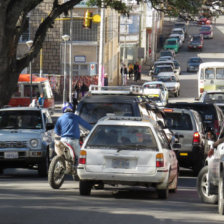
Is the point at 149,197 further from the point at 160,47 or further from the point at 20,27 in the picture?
the point at 160,47

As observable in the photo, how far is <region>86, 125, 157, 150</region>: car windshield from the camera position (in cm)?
1497

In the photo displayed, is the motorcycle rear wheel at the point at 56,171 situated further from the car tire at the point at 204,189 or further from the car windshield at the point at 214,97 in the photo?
the car windshield at the point at 214,97

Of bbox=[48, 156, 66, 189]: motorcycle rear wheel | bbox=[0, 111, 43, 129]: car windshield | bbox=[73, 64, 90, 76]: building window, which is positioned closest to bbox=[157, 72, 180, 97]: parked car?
bbox=[73, 64, 90, 76]: building window

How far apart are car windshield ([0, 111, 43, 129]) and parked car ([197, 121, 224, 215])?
260 inches

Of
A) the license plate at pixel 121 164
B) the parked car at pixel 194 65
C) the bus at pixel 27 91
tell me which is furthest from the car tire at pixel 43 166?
the parked car at pixel 194 65

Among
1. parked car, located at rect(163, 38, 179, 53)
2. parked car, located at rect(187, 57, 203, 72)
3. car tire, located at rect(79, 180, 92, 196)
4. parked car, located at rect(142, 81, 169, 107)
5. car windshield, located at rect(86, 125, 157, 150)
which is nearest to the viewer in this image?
car windshield, located at rect(86, 125, 157, 150)

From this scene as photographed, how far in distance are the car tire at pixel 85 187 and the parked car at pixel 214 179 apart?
76.9 inches

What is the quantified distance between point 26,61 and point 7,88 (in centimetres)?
107

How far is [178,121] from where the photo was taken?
2230cm

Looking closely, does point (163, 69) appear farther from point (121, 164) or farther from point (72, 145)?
point (121, 164)

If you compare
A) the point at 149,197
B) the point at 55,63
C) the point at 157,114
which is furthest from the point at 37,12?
the point at 149,197

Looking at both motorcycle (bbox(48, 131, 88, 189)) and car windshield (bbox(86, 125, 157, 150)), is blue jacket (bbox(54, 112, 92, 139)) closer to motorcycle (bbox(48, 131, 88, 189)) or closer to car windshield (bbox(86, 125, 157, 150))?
motorcycle (bbox(48, 131, 88, 189))

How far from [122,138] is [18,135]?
205 inches

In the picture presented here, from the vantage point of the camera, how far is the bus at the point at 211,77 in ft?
171
